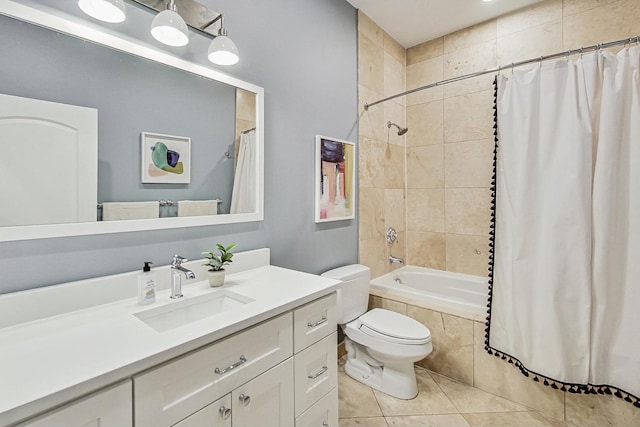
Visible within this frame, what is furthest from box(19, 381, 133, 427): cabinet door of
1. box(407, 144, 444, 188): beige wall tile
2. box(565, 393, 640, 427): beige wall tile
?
box(407, 144, 444, 188): beige wall tile

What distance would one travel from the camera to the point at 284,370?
1.13 meters

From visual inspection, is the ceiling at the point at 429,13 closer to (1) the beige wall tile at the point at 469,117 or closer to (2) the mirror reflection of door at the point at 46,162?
(1) the beige wall tile at the point at 469,117

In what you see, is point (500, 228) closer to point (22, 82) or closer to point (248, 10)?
point (248, 10)

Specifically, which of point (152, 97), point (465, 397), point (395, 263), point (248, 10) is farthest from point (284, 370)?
point (395, 263)

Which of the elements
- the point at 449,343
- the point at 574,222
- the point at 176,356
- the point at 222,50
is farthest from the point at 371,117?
the point at 176,356

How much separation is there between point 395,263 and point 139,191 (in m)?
2.30

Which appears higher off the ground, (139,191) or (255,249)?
(139,191)

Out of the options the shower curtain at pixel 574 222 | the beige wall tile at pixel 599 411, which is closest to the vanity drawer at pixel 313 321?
the shower curtain at pixel 574 222

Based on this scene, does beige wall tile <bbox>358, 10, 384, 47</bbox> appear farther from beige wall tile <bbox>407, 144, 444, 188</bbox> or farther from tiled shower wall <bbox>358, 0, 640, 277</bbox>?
beige wall tile <bbox>407, 144, 444, 188</bbox>

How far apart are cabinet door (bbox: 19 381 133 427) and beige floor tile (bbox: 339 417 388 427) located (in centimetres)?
130

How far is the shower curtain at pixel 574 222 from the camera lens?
1.47 m

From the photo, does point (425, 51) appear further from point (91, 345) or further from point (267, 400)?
point (91, 345)

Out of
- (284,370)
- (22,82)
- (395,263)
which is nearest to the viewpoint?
(22,82)

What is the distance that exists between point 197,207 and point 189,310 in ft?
1.59
